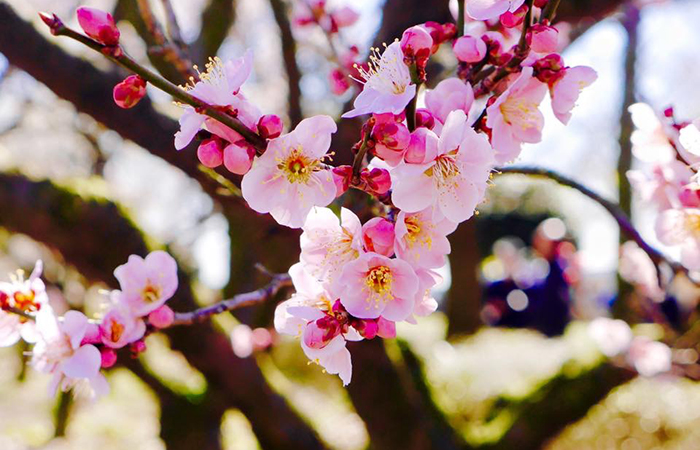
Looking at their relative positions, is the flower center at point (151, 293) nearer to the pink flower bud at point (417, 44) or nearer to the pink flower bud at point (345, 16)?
the pink flower bud at point (417, 44)

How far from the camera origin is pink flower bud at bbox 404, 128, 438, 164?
1.84ft

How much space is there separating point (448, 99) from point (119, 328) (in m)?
0.64

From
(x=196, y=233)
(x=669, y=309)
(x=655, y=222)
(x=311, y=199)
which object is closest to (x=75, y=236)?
(x=311, y=199)

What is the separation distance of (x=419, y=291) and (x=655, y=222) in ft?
2.03

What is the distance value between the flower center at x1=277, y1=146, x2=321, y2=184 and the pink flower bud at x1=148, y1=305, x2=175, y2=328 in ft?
1.34

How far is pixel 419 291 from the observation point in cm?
67

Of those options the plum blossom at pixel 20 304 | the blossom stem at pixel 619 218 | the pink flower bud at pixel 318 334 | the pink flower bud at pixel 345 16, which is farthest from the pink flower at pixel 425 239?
the pink flower bud at pixel 345 16

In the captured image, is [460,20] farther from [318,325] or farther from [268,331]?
Result: [268,331]

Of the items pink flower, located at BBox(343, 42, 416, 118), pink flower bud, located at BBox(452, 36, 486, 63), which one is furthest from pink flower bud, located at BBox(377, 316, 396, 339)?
pink flower bud, located at BBox(452, 36, 486, 63)

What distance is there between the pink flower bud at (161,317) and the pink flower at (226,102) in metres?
0.41

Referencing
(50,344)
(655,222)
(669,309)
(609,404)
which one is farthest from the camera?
(609,404)

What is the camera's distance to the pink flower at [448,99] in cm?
64

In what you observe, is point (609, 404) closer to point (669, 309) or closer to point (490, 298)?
point (669, 309)

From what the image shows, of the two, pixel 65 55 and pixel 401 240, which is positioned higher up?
pixel 401 240
